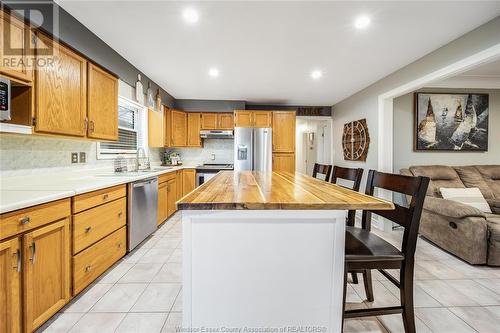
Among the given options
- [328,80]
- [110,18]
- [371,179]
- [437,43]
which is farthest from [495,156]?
[110,18]

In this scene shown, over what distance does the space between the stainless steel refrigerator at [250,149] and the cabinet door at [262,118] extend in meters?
0.22

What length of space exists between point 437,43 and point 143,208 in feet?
12.5

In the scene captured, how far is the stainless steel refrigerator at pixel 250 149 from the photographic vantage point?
5.01m

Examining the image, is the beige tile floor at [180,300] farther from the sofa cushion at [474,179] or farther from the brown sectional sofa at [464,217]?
the sofa cushion at [474,179]

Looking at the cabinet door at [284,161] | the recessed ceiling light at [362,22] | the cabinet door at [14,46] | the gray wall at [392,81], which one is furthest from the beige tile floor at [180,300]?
the cabinet door at [284,161]

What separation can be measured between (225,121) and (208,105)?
1.75 feet

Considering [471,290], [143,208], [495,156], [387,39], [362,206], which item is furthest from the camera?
[495,156]

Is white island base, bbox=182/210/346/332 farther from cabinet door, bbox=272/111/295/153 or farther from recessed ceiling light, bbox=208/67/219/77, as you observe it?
cabinet door, bbox=272/111/295/153

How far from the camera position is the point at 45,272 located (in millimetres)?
1509

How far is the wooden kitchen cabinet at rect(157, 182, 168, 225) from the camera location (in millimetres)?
3633

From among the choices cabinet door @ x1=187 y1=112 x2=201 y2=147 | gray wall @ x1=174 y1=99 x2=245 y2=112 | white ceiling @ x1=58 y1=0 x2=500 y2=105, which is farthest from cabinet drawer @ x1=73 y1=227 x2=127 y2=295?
gray wall @ x1=174 y1=99 x2=245 y2=112

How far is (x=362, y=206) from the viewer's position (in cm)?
116

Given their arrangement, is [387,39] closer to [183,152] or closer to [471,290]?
[471,290]

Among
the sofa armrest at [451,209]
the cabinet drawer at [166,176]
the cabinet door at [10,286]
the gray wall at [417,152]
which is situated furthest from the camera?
the gray wall at [417,152]
